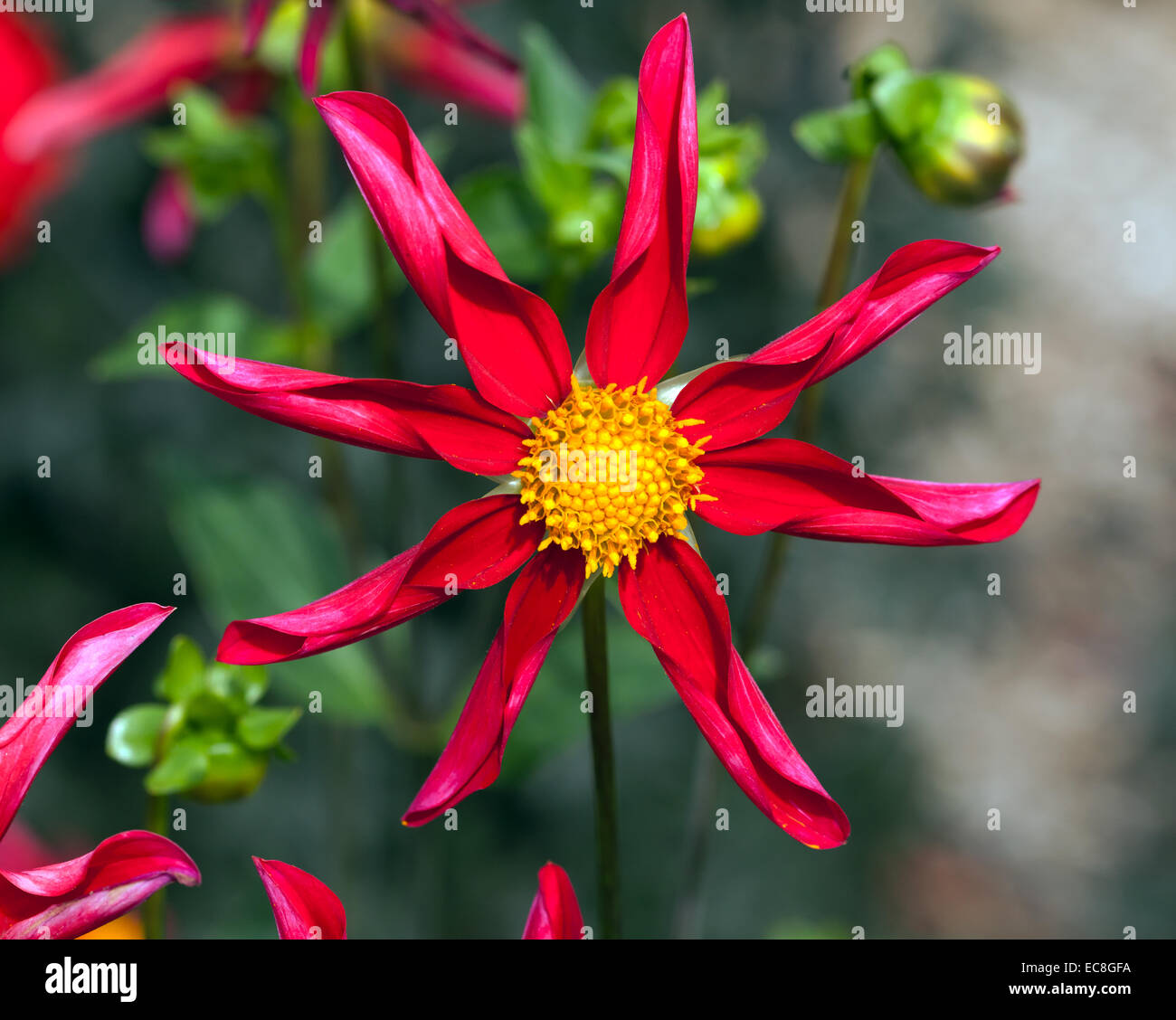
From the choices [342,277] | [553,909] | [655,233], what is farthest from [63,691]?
[342,277]

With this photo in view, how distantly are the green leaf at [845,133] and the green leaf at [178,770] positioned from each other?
2.16 ft

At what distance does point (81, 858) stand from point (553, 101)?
0.80 metres

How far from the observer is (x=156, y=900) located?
0.73m

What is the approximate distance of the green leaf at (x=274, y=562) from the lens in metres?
1.28

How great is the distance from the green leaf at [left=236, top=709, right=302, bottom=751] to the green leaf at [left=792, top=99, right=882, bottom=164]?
602 millimetres

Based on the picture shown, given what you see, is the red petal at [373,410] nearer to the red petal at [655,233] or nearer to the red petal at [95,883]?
the red petal at [655,233]

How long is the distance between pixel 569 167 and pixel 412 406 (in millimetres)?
396

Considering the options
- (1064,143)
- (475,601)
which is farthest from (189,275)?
(1064,143)

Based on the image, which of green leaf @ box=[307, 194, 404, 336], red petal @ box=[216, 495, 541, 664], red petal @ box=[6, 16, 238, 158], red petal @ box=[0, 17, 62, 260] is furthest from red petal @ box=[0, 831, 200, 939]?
red petal @ box=[0, 17, 62, 260]

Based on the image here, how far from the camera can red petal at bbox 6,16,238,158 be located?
1208 mm

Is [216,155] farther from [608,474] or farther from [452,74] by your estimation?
[608,474]

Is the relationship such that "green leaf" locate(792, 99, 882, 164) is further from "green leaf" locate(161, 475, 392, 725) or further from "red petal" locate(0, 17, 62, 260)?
"red petal" locate(0, 17, 62, 260)

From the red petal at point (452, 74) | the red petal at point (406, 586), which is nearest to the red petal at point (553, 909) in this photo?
the red petal at point (406, 586)
